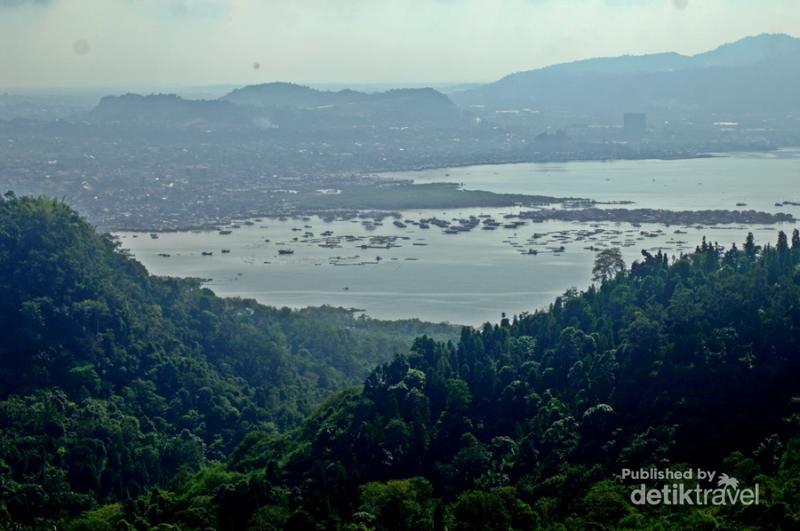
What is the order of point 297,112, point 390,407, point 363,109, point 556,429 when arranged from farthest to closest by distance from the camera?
1. point 363,109
2. point 297,112
3. point 390,407
4. point 556,429

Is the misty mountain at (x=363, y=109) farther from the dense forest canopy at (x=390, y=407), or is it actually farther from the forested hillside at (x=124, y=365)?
the dense forest canopy at (x=390, y=407)

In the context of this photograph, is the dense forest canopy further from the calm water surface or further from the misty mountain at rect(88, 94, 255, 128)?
the misty mountain at rect(88, 94, 255, 128)

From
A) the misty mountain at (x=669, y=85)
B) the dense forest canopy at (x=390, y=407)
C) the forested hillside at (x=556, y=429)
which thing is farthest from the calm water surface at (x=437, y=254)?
the misty mountain at (x=669, y=85)

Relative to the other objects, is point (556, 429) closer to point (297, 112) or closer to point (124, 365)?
point (124, 365)

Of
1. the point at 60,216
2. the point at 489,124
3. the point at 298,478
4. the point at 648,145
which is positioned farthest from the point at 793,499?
the point at 489,124

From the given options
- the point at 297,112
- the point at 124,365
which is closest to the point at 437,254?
the point at 124,365

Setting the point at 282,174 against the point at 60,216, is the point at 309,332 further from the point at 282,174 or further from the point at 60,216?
the point at 282,174

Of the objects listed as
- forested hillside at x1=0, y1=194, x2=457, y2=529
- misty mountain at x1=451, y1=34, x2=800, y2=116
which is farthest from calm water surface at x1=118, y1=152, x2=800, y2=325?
misty mountain at x1=451, y1=34, x2=800, y2=116
